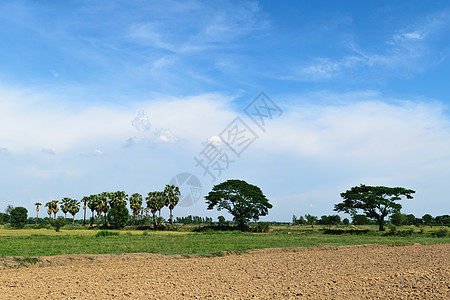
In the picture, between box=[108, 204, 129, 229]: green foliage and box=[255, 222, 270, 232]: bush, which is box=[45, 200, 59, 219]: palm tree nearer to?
box=[108, 204, 129, 229]: green foliage

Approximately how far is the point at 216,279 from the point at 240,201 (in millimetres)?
46760

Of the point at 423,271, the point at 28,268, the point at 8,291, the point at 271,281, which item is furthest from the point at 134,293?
the point at 423,271

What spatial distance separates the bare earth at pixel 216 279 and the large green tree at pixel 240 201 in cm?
4103

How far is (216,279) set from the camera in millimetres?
13078

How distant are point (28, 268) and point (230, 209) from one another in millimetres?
46791

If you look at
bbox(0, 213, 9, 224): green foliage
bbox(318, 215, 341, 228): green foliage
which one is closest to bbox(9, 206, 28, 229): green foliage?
bbox(0, 213, 9, 224): green foliage

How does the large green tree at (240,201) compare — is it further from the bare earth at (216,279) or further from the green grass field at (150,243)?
the bare earth at (216,279)

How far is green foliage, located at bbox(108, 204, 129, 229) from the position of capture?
66.9 meters

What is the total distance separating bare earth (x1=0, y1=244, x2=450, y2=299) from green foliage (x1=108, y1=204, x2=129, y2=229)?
5160 centimetres

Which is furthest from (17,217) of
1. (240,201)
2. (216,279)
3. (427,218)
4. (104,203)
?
(427,218)

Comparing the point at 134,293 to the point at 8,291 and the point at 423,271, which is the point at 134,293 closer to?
the point at 8,291

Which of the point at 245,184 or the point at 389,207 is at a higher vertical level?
the point at 245,184

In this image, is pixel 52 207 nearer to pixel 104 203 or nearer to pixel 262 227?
pixel 104 203

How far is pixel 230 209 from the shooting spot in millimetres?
60281
